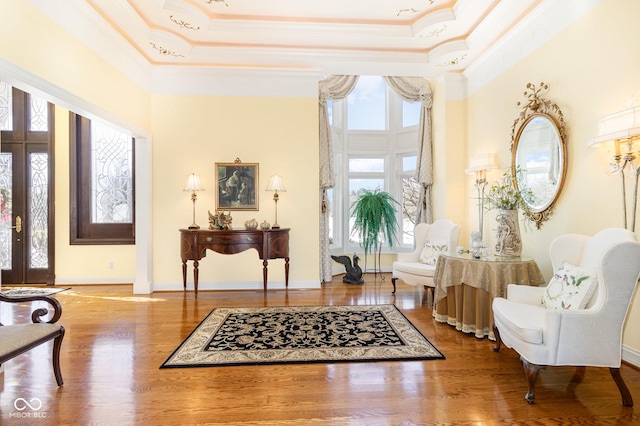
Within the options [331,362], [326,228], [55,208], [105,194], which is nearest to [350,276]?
[326,228]

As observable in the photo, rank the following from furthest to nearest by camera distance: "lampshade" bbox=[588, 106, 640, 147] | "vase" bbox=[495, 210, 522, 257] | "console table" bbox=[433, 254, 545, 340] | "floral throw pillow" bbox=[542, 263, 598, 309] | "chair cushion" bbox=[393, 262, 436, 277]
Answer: "chair cushion" bbox=[393, 262, 436, 277]
"vase" bbox=[495, 210, 522, 257]
"console table" bbox=[433, 254, 545, 340]
"lampshade" bbox=[588, 106, 640, 147]
"floral throw pillow" bbox=[542, 263, 598, 309]

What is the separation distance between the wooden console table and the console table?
2.21m

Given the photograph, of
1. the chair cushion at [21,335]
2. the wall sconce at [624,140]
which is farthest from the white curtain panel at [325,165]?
the chair cushion at [21,335]

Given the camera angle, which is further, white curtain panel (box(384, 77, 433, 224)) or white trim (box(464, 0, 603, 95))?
white curtain panel (box(384, 77, 433, 224))

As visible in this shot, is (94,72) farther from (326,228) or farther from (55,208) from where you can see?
(326,228)

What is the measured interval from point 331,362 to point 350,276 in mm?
3046

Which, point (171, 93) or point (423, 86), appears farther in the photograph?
point (423, 86)

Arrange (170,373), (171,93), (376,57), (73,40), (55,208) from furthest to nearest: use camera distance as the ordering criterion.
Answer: (55,208) < (171,93) < (376,57) < (73,40) < (170,373)

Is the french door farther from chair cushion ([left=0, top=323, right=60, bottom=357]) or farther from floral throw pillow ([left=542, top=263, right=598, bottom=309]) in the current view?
floral throw pillow ([left=542, top=263, right=598, bottom=309])

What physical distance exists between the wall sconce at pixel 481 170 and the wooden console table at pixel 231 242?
2.80 metres

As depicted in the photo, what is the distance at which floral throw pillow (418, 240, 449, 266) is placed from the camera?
4.71 meters

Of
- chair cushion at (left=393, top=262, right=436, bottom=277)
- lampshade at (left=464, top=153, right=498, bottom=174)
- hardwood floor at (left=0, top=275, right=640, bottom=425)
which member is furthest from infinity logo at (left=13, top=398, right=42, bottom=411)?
lampshade at (left=464, top=153, right=498, bottom=174)

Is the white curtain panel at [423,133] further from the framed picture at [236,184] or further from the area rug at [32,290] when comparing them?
the area rug at [32,290]

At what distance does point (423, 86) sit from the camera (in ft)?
19.6
